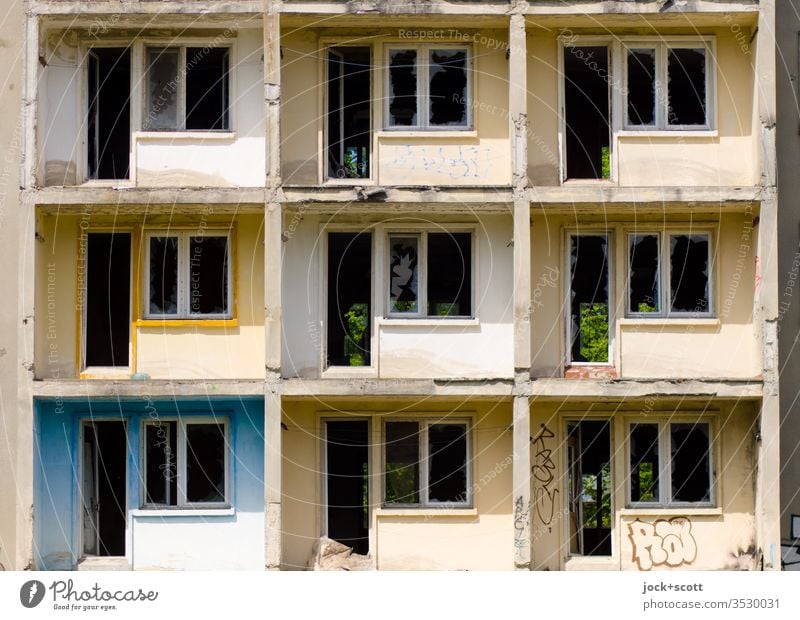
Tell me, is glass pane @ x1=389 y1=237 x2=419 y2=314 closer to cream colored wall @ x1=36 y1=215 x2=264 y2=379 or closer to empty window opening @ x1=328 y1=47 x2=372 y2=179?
empty window opening @ x1=328 y1=47 x2=372 y2=179

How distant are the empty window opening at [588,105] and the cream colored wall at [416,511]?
13.8 ft

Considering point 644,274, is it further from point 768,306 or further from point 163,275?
point 163,275

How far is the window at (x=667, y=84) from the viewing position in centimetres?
1938

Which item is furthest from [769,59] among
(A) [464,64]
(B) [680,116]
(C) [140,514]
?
(C) [140,514]

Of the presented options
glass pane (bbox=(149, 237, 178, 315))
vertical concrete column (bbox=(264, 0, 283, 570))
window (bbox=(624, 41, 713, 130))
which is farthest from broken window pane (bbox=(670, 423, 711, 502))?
glass pane (bbox=(149, 237, 178, 315))

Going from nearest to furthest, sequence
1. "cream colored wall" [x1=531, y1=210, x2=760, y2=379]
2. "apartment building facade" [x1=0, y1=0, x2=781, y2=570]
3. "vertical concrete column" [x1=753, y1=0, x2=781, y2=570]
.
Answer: "vertical concrete column" [x1=753, y1=0, x2=781, y2=570], "apartment building facade" [x1=0, y1=0, x2=781, y2=570], "cream colored wall" [x1=531, y1=210, x2=760, y2=379]

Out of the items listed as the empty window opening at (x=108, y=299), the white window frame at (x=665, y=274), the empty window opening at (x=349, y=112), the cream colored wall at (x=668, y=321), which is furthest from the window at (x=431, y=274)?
the empty window opening at (x=108, y=299)

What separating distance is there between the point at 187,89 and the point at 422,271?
4.82 meters

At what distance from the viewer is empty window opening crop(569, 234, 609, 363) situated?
19328 mm

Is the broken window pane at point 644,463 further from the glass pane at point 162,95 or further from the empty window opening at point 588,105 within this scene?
the glass pane at point 162,95

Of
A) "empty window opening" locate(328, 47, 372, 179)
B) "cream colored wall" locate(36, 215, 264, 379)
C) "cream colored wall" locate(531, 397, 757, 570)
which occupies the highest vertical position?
"empty window opening" locate(328, 47, 372, 179)

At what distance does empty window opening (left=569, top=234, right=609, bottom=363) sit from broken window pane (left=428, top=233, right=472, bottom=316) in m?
1.67

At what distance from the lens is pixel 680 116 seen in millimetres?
19391

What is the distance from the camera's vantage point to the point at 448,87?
19.5 meters
